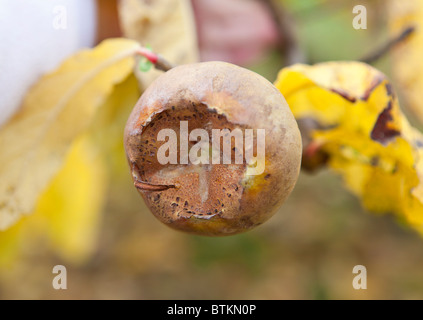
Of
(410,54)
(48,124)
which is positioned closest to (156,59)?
(48,124)

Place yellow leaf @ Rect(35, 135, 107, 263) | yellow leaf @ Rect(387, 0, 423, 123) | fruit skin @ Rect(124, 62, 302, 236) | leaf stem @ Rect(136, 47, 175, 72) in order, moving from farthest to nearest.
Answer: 1. yellow leaf @ Rect(35, 135, 107, 263)
2. yellow leaf @ Rect(387, 0, 423, 123)
3. leaf stem @ Rect(136, 47, 175, 72)
4. fruit skin @ Rect(124, 62, 302, 236)

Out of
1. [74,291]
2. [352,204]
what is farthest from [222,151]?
[74,291]

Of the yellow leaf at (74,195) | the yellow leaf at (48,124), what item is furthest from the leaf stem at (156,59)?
the yellow leaf at (74,195)

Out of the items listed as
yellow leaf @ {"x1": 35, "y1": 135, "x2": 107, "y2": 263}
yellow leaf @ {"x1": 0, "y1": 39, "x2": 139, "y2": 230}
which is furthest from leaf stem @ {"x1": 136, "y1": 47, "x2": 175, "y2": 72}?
yellow leaf @ {"x1": 35, "y1": 135, "x2": 107, "y2": 263}

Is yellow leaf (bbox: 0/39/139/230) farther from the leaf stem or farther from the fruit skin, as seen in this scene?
the fruit skin

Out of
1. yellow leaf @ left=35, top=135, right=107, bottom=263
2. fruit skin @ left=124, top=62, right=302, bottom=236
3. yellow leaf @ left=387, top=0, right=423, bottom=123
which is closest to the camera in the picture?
fruit skin @ left=124, top=62, right=302, bottom=236

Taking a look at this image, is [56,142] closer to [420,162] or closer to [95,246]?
[420,162]
